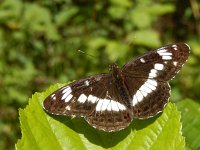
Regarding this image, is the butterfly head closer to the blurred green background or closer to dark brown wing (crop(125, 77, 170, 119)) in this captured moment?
dark brown wing (crop(125, 77, 170, 119))

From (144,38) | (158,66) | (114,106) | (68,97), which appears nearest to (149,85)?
(158,66)

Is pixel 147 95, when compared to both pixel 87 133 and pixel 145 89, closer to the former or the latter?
pixel 145 89

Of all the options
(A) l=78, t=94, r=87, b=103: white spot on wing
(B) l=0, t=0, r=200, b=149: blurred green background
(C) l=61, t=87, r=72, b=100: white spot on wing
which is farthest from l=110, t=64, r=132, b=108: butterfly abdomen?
(B) l=0, t=0, r=200, b=149: blurred green background

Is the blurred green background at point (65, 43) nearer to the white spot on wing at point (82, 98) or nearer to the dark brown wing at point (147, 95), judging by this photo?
the dark brown wing at point (147, 95)

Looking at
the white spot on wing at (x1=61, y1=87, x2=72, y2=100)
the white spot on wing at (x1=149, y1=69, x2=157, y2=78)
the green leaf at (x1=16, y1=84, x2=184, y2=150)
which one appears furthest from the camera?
the white spot on wing at (x1=149, y1=69, x2=157, y2=78)

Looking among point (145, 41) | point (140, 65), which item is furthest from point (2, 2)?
point (140, 65)

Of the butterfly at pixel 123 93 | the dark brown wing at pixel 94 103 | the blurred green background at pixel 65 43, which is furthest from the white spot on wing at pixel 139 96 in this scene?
the blurred green background at pixel 65 43
